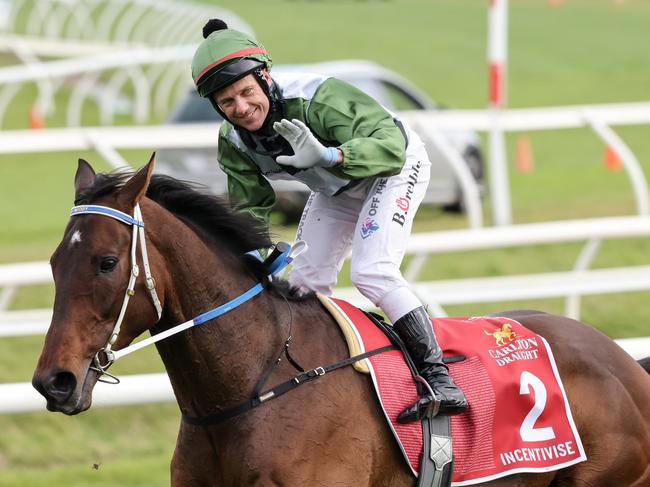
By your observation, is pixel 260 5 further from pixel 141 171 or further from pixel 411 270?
pixel 141 171

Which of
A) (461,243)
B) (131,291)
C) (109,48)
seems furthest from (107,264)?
(109,48)

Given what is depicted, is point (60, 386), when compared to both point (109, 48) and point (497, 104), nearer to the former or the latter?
point (497, 104)

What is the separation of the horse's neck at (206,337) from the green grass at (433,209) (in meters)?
0.57

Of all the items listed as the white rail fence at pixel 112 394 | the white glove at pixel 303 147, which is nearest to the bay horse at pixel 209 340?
the white glove at pixel 303 147

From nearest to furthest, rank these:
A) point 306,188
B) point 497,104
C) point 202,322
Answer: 1. point 202,322
2. point 497,104
3. point 306,188

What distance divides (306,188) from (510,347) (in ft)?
18.7

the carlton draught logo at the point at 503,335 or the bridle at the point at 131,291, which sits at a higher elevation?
the bridle at the point at 131,291

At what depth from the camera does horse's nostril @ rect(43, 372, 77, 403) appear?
10.3 feet

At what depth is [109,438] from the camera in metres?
6.32

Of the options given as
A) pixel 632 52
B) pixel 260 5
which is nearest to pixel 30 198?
pixel 632 52

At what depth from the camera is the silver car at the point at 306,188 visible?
1020 centimetres

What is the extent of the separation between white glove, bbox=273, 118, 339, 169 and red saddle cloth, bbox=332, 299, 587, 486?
0.54 m

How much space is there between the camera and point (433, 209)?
1137 centimetres

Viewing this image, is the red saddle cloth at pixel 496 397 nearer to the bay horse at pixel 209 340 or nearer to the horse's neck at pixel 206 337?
the bay horse at pixel 209 340
